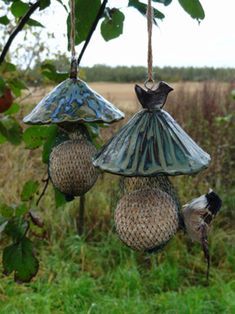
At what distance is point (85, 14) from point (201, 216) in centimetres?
57

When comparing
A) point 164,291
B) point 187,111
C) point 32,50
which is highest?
point 32,50

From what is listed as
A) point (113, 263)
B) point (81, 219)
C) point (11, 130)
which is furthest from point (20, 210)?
point (81, 219)

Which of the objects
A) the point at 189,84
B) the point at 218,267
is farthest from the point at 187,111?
the point at 218,267

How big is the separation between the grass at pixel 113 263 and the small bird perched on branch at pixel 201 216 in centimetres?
178

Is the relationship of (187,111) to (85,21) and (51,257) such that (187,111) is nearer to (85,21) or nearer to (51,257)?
(51,257)

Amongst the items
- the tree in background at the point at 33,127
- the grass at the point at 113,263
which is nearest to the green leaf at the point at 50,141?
the tree in background at the point at 33,127

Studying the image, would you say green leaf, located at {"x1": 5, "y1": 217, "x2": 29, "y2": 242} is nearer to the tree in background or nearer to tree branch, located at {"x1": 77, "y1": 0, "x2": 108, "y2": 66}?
the tree in background

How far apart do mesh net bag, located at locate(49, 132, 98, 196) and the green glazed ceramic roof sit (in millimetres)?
145

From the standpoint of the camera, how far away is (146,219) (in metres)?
0.77

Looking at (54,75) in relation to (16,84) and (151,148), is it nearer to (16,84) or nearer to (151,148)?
(16,84)

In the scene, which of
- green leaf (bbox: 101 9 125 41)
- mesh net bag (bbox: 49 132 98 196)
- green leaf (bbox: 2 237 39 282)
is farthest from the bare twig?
mesh net bag (bbox: 49 132 98 196)

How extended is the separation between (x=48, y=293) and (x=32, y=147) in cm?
210

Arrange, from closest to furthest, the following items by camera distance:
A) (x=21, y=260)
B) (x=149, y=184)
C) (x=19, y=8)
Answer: (x=149, y=184) < (x=21, y=260) < (x=19, y=8)

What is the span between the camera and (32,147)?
1.28 m
